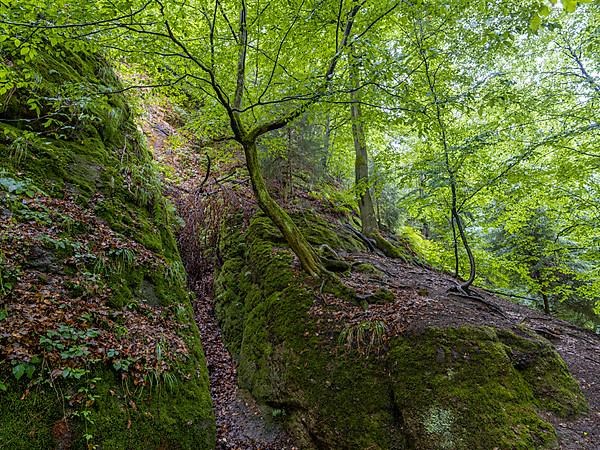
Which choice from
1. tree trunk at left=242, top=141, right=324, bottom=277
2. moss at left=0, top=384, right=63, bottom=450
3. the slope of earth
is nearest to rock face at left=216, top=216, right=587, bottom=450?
the slope of earth

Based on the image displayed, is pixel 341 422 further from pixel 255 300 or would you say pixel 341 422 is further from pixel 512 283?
pixel 512 283

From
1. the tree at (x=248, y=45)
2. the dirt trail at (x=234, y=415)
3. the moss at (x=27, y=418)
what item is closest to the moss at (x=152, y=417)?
the moss at (x=27, y=418)

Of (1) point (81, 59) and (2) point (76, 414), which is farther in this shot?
(1) point (81, 59)

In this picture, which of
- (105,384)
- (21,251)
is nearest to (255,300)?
(105,384)

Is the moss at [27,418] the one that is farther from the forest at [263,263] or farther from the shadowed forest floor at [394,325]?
the shadowed forest floor at [394,325]

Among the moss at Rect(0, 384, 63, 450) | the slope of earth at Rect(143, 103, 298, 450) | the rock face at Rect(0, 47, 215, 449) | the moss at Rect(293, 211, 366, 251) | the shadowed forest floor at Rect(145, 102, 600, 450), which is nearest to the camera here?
the moss at Rect(0, 384, 63, 450)

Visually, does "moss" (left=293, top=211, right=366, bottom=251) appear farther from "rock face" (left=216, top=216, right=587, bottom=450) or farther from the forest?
"rock face" (left=216, top=216, right=587, bottom=450)

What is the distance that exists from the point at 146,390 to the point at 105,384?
482 millimetres

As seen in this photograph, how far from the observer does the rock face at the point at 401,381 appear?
3.57 metres

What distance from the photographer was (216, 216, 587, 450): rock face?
357 centimetres

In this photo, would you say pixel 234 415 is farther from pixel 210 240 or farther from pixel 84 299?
pixel 210 240

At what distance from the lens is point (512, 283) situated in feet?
38.2

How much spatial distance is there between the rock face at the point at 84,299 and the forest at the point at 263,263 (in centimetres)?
2

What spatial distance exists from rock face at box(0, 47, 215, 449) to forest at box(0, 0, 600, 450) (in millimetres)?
25
